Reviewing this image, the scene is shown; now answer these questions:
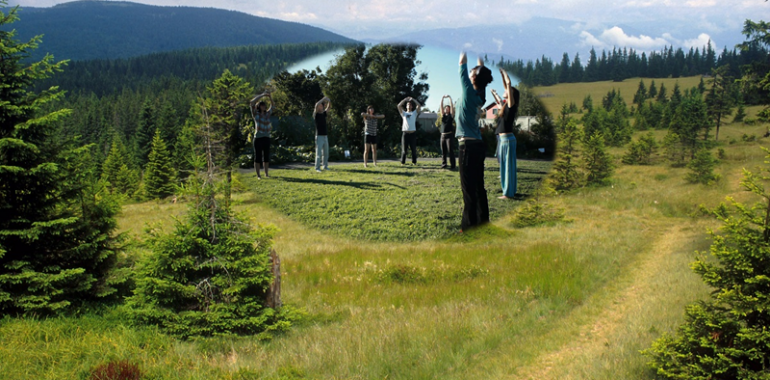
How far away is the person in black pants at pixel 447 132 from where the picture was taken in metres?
8.10

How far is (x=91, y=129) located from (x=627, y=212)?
109730 millimetres

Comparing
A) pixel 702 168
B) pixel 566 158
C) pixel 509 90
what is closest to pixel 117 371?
pixel 509 90

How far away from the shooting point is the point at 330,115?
9547 mm

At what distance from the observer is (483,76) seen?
696cm

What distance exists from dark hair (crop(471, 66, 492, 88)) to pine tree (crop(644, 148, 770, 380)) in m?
3.40

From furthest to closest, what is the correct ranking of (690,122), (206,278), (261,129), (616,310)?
(690,122) → (261,129) → (616,310) → (206,278)

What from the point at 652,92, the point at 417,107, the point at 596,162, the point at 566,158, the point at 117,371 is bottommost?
the point at 117,371

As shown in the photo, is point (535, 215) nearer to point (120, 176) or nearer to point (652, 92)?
point (652, 92)

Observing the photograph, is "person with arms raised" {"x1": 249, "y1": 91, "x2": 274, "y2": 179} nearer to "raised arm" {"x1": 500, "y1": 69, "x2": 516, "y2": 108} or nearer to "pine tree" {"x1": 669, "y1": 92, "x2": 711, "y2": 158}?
"raised arm" {"x1": 500, "y1": 69, "x2": 516, "y2": 108}

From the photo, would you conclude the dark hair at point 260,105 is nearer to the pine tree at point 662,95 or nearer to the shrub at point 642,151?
the shrub at point 642,151

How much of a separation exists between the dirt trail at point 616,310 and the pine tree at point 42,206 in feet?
20.3

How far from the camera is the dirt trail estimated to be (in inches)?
214

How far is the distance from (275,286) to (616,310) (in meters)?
4.65

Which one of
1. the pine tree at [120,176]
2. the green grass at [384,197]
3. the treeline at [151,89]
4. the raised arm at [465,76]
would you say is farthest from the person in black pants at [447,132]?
the pine tree at [120,176]
